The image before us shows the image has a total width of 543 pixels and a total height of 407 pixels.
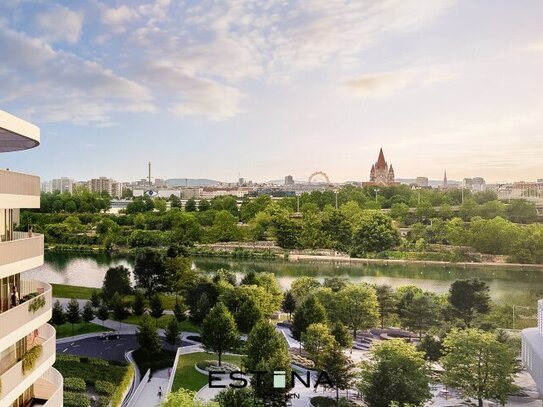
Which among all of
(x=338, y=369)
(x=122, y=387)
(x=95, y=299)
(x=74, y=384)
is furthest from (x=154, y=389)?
(x=95, y=299)

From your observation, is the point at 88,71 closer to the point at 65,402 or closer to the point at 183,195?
the point at 183,195

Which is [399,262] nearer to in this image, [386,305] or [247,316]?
[386,305]

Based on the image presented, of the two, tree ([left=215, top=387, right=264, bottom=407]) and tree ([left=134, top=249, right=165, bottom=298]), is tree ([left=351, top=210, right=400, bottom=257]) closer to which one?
tree ([left=134, top=249, right=165, bottom=298])

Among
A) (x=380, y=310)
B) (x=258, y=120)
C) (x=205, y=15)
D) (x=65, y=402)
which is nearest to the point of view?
(x=65, y=402)

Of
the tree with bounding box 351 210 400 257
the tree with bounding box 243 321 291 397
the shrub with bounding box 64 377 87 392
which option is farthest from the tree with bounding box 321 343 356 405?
the tree with bounding box 351 210 400 257

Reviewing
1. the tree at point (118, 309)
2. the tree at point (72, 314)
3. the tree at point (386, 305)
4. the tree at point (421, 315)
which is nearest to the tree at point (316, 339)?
the tree at point (386, 305)

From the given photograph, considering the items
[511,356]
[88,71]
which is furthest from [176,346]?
[88,71]

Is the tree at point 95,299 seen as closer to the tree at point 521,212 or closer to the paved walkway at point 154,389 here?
the paved walkway at point 154,389
